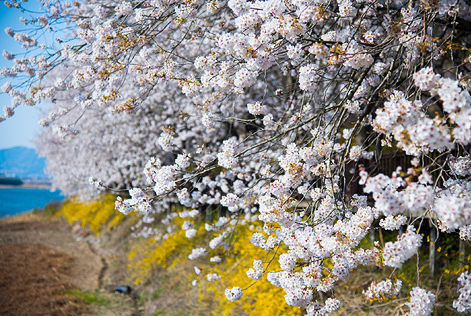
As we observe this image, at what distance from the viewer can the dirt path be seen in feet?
20.9

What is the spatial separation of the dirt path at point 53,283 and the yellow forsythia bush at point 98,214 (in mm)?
1568

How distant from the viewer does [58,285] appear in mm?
7559

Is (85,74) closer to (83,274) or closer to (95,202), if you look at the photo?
(83,274)

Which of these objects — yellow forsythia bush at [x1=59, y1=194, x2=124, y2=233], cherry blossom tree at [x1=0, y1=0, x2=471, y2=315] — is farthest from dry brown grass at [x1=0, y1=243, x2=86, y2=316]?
cherry blossom tree at [x1=0, y1=0, x2=471, y2=315]

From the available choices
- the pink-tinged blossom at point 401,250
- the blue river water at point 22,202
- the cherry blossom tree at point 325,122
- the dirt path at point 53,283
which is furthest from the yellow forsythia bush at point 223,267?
the blue river water at point 22,202

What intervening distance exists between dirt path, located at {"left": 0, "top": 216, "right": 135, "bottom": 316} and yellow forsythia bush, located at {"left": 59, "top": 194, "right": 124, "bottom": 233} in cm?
157

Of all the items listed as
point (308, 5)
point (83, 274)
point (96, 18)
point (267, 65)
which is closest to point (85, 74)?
point (96, 18)

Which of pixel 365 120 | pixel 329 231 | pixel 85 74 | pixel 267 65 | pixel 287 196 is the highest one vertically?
pixel 85 74

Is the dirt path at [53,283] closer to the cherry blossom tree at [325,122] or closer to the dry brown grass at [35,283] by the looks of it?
the dry brown grass at [35,283]

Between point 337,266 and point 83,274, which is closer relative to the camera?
point 337,266

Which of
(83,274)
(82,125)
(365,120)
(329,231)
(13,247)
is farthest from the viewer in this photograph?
(82,125)

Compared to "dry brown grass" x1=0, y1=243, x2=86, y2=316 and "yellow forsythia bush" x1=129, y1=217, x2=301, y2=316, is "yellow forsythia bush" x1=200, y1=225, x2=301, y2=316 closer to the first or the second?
"yellow forsythia bush" x1=129, y1=217, x2=301, y2=316

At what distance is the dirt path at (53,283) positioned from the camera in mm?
6359

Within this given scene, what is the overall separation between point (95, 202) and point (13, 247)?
544 cm
